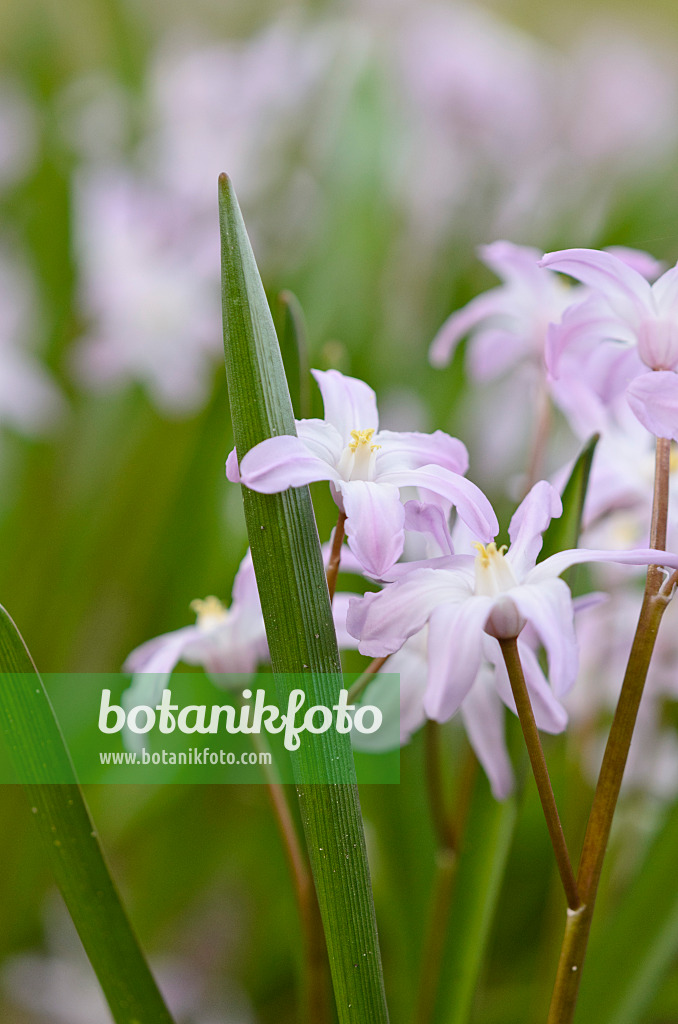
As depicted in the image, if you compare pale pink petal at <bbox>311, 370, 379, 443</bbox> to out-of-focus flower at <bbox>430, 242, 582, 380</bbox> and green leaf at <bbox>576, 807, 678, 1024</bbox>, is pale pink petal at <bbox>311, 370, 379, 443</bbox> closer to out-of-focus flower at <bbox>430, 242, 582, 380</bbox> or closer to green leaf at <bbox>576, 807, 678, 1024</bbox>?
out-of-focus flower at <bbox>430, 242, 582, 380</bbox>

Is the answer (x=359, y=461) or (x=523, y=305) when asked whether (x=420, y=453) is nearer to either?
(x=359, y=461)

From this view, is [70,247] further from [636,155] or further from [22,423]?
[636,155]

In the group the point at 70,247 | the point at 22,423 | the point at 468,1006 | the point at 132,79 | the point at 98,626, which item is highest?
the point at 132,79

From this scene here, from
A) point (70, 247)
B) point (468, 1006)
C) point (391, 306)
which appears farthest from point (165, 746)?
point (391, 306)

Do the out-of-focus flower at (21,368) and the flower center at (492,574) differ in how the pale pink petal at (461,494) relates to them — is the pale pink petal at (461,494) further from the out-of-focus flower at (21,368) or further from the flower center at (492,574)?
the out-of-focus flower at (21,368)

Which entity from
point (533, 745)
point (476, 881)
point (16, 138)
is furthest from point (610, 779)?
point (16, 138)
